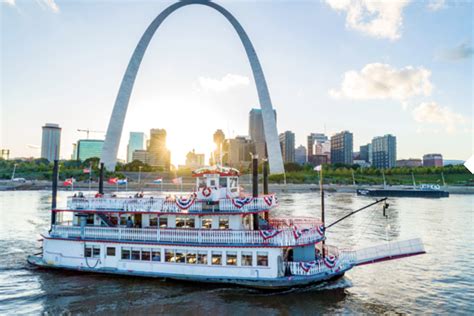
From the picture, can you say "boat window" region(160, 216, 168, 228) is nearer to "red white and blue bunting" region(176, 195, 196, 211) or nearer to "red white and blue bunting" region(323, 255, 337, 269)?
"red white and blue bunting" region(176, 195, 196, 211)

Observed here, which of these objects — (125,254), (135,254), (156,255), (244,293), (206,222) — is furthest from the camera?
(206,222)

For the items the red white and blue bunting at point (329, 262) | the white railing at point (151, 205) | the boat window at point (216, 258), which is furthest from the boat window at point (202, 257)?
the red white and blue bunting at point (329, 262)

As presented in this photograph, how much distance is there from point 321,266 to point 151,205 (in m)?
9.74

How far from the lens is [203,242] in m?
17.0

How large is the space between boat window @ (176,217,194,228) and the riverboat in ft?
0.18

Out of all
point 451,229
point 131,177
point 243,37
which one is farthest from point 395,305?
point 131,177

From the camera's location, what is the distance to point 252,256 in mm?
16609

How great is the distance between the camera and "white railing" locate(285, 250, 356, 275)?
16.5 meters

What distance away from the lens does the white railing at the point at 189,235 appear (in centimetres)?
1650

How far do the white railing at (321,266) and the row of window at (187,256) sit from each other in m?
1.46

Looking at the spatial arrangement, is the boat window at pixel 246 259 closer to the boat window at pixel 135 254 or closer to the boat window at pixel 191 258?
Answer: the boat window at pixel 191 258

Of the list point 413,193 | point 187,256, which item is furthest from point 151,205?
point 413,193

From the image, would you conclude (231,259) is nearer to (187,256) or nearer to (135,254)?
(187,256)

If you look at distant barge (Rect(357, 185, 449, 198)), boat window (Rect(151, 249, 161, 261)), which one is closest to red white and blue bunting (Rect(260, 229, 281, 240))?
boat window (Rect(151, 249, 161, 261))
